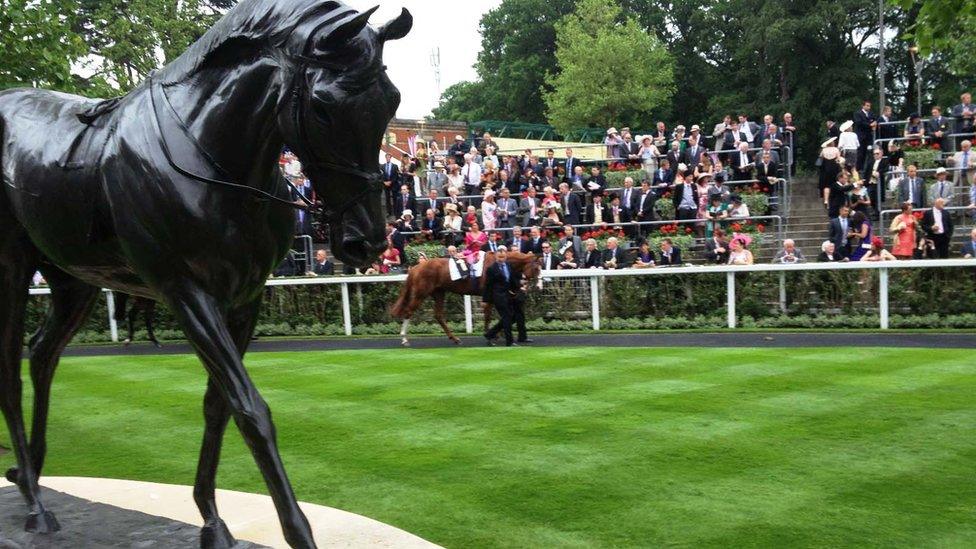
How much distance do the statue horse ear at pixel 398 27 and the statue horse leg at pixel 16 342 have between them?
6.36ft

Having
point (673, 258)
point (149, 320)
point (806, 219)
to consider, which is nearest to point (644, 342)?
point (673, 258)

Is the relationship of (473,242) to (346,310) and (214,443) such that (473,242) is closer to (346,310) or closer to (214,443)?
(346,310)

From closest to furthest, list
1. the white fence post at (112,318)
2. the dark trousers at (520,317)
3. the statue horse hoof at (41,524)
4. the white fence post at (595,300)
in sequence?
the statue horse hoof at (41,524), the dark trousers at (520,317), the white fence post at (595,300), the white fence post at (112,318)

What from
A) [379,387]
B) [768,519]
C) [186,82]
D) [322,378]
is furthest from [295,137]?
[322,378]

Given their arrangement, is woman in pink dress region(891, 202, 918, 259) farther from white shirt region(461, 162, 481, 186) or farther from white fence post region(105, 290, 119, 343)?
white fence post region(105, 290, 119, 343)

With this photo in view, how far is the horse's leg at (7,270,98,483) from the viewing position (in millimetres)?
3707

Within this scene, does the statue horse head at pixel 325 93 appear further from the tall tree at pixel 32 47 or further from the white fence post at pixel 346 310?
the white fence post at pixel 346 310

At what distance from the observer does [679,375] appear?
27.6 feet

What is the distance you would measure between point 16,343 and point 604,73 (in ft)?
125

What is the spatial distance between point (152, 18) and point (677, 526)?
964 inches

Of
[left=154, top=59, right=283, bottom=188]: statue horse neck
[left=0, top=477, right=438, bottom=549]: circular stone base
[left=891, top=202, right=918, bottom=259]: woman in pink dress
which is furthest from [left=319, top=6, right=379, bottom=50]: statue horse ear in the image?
[left=891, top=202, right=918, bottom=259]: woman in pink dress

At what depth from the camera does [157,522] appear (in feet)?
11.3

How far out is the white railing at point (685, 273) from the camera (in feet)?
40.1

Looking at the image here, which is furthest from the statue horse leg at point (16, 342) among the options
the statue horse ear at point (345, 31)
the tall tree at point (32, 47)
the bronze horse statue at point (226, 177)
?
the tall tree at point (32, 47)
